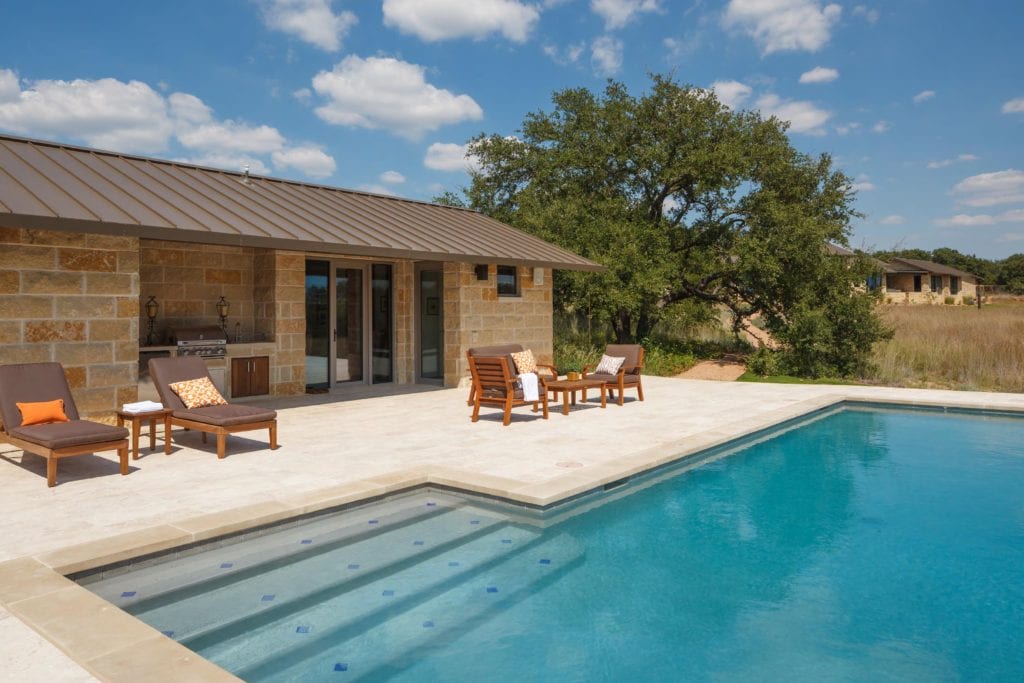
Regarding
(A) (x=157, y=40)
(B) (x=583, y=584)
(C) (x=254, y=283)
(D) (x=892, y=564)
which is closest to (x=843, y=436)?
(D) (x=892, y=564)

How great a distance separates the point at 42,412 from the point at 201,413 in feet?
4.74

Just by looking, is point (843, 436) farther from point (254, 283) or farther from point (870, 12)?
point (870, 12)

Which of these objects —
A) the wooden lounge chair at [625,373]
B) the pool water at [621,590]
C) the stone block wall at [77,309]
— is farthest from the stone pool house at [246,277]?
the pool water at [621,590]

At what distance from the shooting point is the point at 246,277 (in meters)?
12.4

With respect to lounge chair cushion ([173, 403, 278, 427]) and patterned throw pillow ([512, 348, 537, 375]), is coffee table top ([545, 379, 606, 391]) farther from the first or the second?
lounge chair cushion ([173, 403, 278, 427])

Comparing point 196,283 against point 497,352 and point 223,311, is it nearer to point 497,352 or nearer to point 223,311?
point 223,311

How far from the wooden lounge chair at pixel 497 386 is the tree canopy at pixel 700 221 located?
7.78 m

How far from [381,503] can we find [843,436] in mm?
6936

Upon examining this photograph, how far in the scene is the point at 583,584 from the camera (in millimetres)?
4441

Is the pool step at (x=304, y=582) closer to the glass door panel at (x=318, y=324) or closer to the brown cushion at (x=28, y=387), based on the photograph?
the brown cushion at (x=28, y=387)

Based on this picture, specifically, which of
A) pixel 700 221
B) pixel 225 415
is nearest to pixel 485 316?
pixel 225 415

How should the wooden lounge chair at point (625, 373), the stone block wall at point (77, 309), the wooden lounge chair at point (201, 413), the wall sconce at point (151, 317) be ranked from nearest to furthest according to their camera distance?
the wooden lounge chair at point (201, 413) < the stone block wall at point (77, 309) < the wall sconce at point (151, 317) < the wooden lounge chair at point (625, 373)

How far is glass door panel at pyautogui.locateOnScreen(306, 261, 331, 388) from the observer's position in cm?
1299

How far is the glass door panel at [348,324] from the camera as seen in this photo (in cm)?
1349
